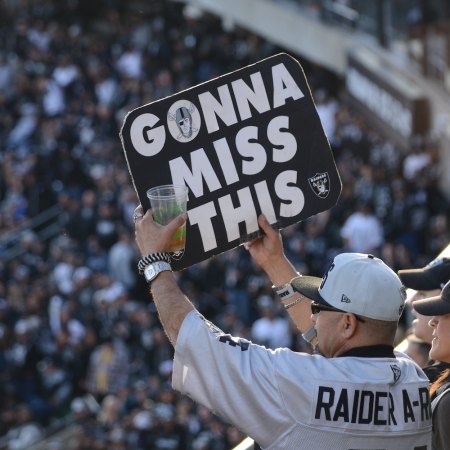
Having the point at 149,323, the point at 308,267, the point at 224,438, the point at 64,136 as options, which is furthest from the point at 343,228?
the point at 64,136

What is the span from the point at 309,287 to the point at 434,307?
329mm

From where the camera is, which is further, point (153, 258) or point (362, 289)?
point (153, 258)

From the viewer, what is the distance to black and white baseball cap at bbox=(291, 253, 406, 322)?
2.72m

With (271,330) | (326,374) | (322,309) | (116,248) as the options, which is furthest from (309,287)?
(116,248)

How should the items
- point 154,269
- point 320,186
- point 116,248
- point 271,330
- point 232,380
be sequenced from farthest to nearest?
point 116,248, point 271,330, point 320,186, point 154,269, point 232,380

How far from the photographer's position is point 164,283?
2828mm

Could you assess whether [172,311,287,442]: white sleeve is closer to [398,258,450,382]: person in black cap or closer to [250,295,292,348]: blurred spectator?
[398,258,450,382]: person in black cap

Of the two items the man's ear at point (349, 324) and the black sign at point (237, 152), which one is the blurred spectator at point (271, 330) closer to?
the black sign at point (237, 152)

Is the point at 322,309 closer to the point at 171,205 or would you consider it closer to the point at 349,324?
the point at 349,324

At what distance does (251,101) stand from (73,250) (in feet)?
37.1

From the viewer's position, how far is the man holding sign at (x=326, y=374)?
262cm

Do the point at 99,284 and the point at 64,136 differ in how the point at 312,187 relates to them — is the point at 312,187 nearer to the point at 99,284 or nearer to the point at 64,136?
the point at 99,284

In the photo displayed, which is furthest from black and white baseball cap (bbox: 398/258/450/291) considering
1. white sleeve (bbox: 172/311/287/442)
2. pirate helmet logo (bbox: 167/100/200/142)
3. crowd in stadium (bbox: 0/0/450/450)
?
crowd in stadium (bbox: 0/0/450/450)

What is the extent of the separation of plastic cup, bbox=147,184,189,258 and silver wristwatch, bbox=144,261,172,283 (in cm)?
11
